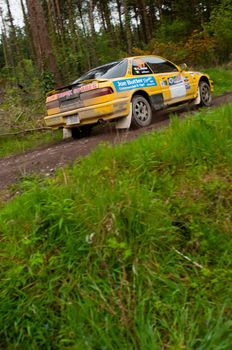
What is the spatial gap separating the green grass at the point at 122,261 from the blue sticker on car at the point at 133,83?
347 centimetres

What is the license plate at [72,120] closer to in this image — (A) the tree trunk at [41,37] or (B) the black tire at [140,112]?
(B) the black tire at [140,112]

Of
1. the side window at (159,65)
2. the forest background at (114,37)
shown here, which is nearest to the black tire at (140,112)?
the side window at (159,65)

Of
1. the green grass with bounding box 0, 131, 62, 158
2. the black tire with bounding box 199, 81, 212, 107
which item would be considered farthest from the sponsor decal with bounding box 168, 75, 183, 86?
the green grass with bounding box 0, 131, 62, 158

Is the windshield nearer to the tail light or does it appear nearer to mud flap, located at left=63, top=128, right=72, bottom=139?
the tail light

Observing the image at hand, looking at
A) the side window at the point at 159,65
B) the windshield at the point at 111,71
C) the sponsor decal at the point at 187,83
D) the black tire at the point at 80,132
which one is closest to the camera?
the windshield at the point at 111,71

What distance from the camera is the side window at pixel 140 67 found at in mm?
7739

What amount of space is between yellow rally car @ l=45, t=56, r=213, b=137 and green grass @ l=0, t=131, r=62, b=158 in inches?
46.1

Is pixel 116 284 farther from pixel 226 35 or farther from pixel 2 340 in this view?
pixel 226 35

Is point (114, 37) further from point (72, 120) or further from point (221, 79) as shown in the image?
point (72, 120)

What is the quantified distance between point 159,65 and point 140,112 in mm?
1630

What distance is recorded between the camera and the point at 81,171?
163 inches

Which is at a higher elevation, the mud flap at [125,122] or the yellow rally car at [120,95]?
the yellow rally car at [120,95]

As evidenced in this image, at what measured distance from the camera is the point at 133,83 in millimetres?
7391

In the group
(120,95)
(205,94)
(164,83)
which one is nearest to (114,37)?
(205,94)
